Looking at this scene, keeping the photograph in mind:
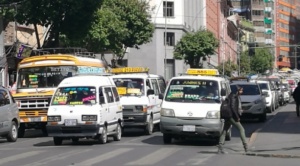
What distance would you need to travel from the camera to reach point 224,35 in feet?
377

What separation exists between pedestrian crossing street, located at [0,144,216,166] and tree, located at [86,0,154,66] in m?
24.3

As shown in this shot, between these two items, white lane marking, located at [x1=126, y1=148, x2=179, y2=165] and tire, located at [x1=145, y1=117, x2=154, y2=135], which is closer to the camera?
white lane marking, located at [x1=126, y1=148, x2=179, y2=165]

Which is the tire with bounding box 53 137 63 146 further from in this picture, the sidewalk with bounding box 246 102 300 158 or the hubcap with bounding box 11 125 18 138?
the sidewalk with bounding box 246 102 300 158

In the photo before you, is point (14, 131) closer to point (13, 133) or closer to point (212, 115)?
point (13, 133)

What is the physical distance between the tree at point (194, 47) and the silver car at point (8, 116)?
44.3 meters

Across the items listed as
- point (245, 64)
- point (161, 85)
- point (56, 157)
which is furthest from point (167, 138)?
point (245, 64)

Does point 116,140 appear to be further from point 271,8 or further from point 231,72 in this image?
point 271,8

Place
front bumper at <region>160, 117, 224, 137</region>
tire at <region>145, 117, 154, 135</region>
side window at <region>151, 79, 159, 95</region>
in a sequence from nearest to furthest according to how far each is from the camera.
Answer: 1. front bumper at <region>160, 117, 224, 137</region>
2. tire at <region>145, 117, 154, 135</region>
3. side window at <region>151, 79, 159, 95</region>

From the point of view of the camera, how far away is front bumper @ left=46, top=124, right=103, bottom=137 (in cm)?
1995

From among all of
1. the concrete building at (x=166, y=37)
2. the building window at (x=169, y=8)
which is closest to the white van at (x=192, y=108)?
the concrete building at (x=166, y=37)

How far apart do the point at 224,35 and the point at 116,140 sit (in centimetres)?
9423

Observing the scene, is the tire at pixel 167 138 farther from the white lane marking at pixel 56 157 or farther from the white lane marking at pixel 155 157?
the white lane marking at pixel 56 157

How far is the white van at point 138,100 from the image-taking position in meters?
24.1

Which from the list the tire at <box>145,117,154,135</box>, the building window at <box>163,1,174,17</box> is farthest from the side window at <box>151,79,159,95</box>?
the building window at <box>163,1,174,17</box>
